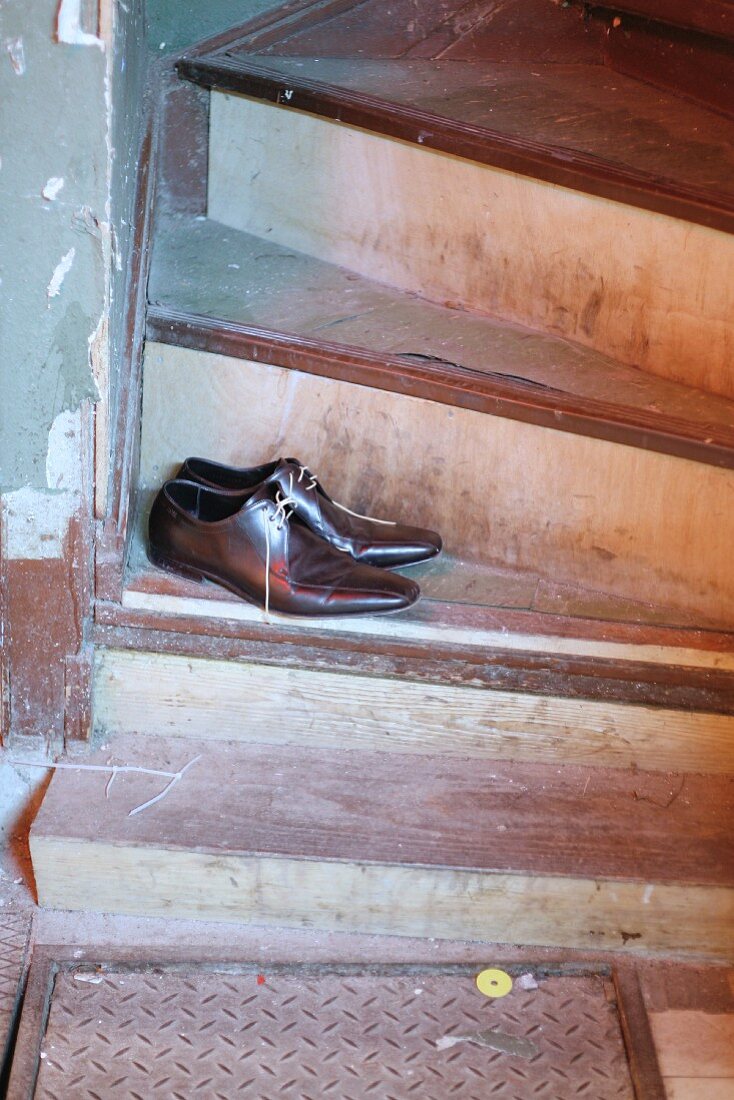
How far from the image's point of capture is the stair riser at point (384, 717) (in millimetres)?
1671

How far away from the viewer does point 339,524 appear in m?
1.72

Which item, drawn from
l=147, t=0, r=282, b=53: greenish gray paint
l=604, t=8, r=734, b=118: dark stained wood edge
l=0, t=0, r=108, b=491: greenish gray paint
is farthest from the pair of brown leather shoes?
l=604, t=8, r=734, b=118: dark stained wood edge

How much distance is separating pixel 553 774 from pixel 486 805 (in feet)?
0.45

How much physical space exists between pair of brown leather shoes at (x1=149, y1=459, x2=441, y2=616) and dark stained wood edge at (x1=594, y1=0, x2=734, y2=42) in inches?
46.5

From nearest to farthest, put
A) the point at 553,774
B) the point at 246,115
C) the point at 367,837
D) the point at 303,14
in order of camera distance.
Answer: the point at 367,837, the point at 553,774, the point at 246,115, the point at 303,14

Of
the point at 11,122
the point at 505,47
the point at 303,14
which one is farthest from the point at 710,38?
the point at 11,122

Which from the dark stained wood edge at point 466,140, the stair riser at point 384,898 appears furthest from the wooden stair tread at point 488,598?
the dark stained wood edge at point 466,140

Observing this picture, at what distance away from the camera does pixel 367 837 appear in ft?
5.20

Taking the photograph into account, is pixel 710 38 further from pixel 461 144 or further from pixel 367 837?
pixel 367 837

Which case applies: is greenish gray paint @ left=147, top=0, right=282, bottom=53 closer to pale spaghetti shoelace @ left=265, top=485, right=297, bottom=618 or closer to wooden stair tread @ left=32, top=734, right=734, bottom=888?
pale spaghetti shoelace @ left=265, top=485, right=297, bottom=618

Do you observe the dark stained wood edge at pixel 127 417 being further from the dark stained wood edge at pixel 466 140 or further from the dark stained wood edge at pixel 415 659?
the dark stained wood edge at pixel 466 140

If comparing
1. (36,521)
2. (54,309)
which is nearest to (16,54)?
(54,309)

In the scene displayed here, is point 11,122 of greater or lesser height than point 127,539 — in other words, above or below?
above

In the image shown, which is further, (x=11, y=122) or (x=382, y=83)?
(x=382, y=83)
